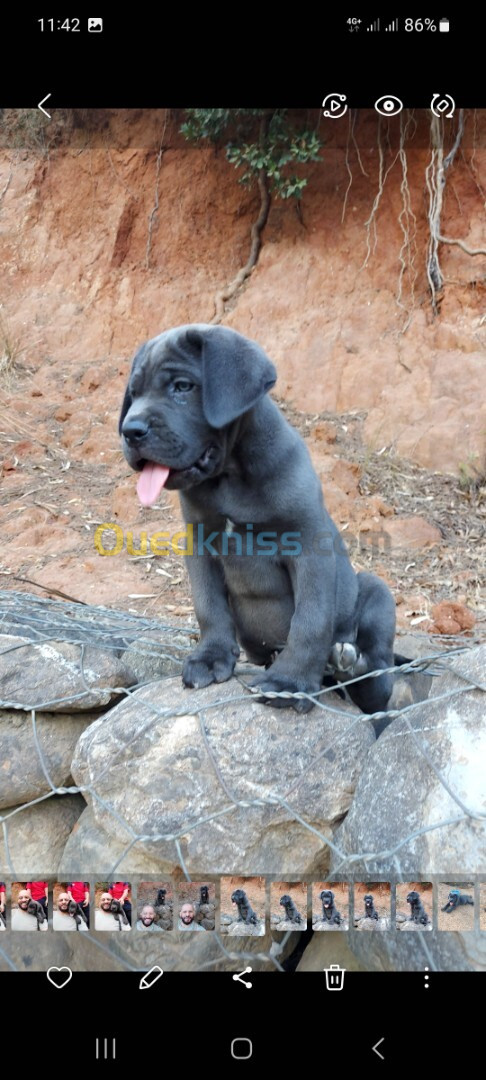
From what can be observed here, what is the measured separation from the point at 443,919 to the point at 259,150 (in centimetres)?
708

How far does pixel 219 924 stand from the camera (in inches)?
80.0

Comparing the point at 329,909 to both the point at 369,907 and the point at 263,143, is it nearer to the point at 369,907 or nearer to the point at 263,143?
the point at 369,907

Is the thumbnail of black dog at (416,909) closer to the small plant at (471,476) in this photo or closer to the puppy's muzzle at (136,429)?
the puppy's muzzle at (136,429)

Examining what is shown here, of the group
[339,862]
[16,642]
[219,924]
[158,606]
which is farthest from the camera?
[158,606]

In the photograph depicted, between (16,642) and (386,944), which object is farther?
(16,642)

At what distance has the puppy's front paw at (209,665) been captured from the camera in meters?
2.67

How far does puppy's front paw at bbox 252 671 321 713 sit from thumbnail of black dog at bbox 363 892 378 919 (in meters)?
0.64

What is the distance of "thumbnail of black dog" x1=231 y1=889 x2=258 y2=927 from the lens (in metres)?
2.00

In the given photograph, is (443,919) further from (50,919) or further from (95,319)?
(95,319)

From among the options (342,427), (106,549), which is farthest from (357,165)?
(106,549)

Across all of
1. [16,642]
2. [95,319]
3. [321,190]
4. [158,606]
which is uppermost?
[321,190]

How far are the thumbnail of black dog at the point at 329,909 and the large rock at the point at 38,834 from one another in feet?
3.05
